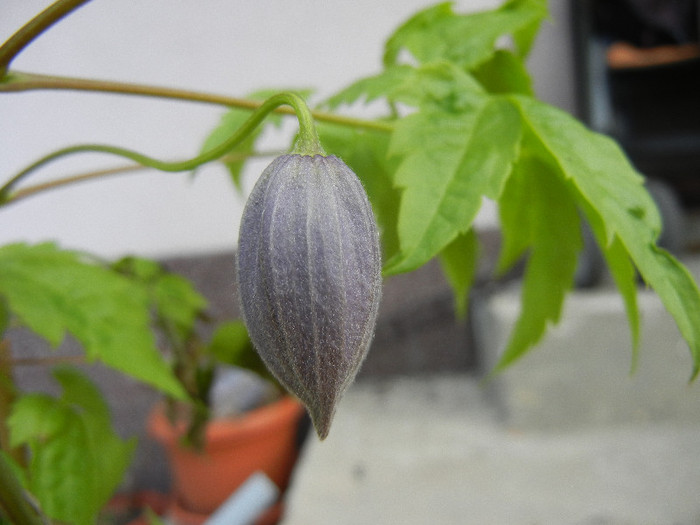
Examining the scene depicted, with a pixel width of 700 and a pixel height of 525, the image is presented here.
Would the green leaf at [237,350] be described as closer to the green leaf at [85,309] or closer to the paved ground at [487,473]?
the green leaf at [85,309]

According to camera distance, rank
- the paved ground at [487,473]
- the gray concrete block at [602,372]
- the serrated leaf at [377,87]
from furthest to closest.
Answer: the gray concrete block at [602,372], the paved ground at [487,473], the serrated leaf at [377,87]

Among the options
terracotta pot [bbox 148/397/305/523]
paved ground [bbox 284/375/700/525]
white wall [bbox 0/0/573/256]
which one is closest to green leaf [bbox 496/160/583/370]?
paved ground [bbox 284/375/700/525]

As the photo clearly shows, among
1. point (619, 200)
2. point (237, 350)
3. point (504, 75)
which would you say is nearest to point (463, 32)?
point (504, 75)

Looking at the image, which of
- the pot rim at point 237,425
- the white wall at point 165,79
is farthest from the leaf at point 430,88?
the white wall at point 165,79

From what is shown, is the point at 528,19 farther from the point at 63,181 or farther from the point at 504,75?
the point at 63,181

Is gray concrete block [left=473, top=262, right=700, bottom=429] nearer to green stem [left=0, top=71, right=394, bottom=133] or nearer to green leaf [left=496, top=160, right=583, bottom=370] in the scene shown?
green leaf [left=496, top=160, right=583, bottom=370]

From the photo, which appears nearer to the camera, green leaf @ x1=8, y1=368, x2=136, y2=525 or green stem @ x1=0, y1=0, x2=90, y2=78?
green stem @ x1=0, y1=0, x2=90, y2=78

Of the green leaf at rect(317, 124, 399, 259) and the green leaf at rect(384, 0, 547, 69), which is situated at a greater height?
the green leaf at rect(384, 0, 547, 69)
